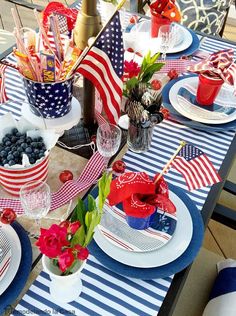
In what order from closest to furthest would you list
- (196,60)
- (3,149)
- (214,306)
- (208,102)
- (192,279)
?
(3,149)
(214,306)
(192,279)
(208,102)
(196,60)

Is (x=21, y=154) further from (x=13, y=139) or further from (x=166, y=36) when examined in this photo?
(x=166, y=36)

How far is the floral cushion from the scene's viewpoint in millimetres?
2287

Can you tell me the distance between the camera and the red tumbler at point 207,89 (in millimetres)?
1340

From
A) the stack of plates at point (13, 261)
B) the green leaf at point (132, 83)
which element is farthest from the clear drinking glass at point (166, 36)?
the stack of plates at point (13, 261)

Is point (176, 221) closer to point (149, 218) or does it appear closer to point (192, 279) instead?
point (149, 218)

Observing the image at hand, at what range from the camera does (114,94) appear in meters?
1.25

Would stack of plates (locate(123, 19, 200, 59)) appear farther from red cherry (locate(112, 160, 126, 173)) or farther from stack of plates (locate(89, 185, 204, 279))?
stack of plates (locate(89, 185, 204, 279))

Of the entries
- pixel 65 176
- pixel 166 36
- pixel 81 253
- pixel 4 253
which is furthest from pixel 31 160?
pixel 166 36

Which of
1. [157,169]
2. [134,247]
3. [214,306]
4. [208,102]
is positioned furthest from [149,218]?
[208,102]

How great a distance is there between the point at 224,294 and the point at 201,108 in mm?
616

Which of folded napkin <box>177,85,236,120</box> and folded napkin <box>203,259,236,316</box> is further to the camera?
folded napkin <box>177,85,236,120</box>

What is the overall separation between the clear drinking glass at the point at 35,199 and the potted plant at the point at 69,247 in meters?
0.12

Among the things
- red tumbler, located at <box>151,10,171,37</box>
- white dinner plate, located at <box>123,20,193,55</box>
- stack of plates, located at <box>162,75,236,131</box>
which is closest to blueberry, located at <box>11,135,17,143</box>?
stack of plates, located at <box>162,75,236,131</box>

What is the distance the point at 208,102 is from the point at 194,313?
2.29ft
